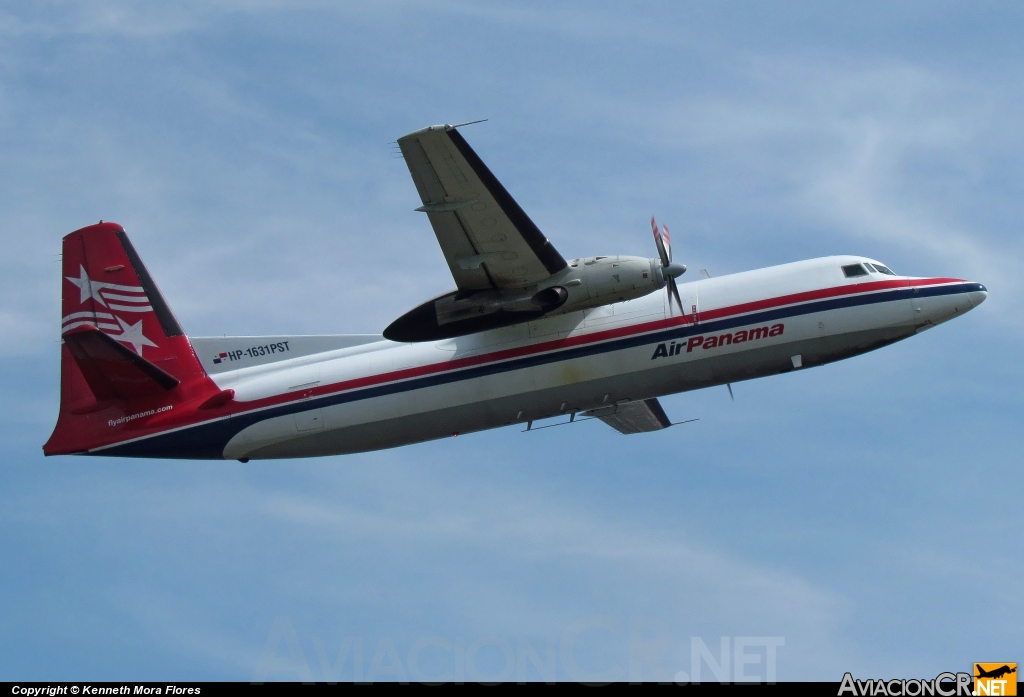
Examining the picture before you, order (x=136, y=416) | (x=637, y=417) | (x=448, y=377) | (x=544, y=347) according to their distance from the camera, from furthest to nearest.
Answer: (x=637, y=417)
(x=136, y=416)
(x=448, y=377)
(x=544, y=347)

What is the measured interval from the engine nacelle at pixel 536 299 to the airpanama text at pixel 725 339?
1747 mm

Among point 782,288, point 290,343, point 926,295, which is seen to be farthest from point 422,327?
point 926,295

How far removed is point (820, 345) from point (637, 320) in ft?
14.7

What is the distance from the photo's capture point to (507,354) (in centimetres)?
2719

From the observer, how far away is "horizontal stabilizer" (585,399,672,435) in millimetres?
31500

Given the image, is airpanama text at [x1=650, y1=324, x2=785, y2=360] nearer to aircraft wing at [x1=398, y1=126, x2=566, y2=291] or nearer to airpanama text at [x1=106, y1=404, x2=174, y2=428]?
aircraft wing at [x1=398, y1=126, x2=566, y2=291]

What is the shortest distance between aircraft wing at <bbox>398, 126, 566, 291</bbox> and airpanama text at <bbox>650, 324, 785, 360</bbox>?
3465 mm

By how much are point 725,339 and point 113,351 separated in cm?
1512

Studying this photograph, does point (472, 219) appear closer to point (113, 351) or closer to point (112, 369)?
point (113, 351)

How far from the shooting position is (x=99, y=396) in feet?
92.1

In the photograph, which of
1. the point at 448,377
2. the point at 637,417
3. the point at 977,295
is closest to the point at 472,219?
the point at 448,377

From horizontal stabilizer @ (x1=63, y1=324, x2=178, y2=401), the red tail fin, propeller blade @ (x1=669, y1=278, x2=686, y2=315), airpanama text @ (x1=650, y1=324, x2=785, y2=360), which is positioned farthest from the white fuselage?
horizontal stabilizer @ (x1=63, y1=324, x2=178, y2=401)

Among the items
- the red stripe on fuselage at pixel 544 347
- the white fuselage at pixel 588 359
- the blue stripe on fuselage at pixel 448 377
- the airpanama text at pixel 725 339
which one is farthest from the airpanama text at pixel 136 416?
the airpanama text at pixel 725 339

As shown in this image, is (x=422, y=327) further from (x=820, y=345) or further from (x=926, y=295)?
(x=926, y=295)
